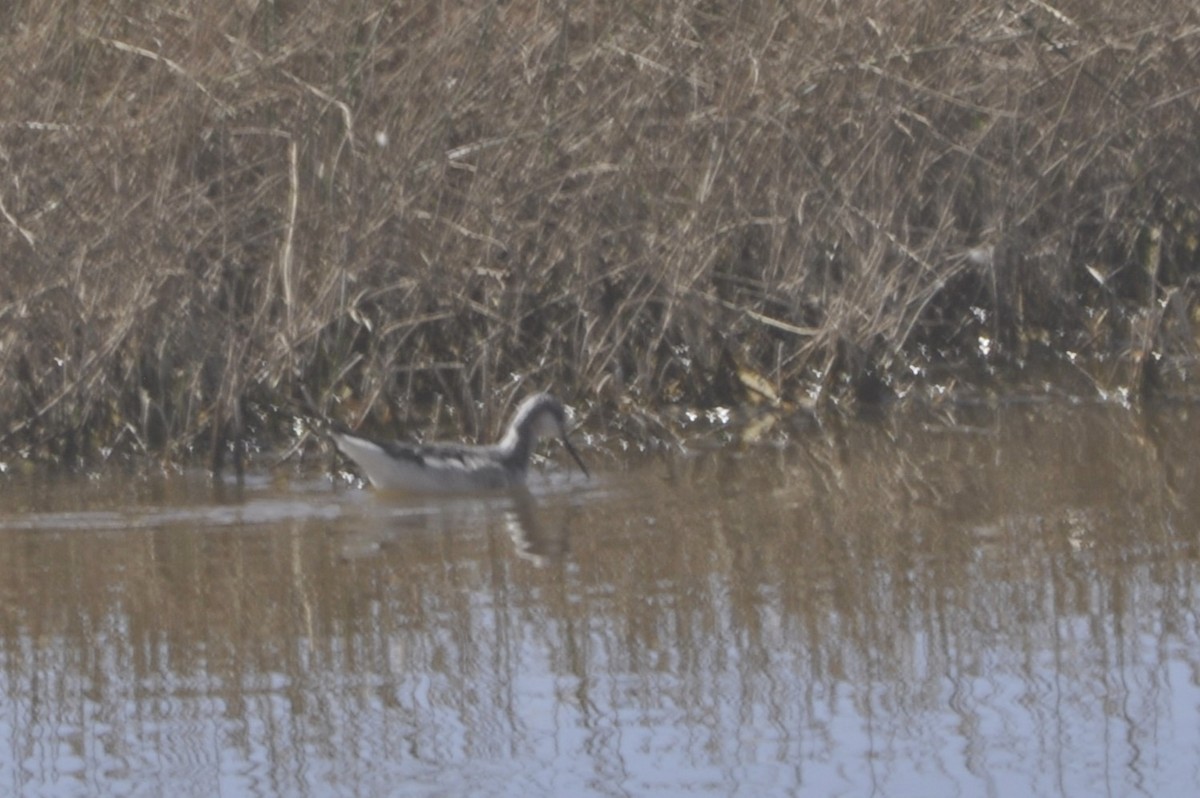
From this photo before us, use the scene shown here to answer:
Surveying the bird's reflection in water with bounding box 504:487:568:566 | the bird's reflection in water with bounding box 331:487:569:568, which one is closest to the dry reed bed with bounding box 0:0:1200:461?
the bird's reflection in water with bounding box 331:487:569:568

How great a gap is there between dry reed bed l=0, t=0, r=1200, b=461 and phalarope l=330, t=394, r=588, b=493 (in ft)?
1.92

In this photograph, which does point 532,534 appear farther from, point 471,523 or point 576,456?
point 576,456

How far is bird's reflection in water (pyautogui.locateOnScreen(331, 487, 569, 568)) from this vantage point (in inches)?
298

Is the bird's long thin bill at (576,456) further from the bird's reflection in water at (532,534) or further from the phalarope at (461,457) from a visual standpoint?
the bird's reflection in water at (532,534)

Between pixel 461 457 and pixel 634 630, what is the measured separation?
241 centimetres

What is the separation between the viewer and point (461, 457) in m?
8.66

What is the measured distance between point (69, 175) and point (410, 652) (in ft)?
12.4

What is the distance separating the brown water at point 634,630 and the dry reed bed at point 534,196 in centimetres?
69

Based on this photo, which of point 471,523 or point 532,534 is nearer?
point 532,534

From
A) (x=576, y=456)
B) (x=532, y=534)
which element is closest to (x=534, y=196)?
(x=576, y=456)

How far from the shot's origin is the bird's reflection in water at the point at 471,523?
7.56 meters

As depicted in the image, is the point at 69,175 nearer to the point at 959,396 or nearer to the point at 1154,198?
the point at 959,396

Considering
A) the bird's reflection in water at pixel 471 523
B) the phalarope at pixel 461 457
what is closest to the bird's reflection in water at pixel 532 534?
the bird's reflection in water at pixel 471 523

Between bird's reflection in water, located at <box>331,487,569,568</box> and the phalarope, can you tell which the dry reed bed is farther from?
bird's reflection in water, located at <box>331,487,569,568</box>
